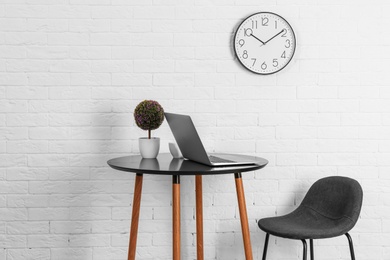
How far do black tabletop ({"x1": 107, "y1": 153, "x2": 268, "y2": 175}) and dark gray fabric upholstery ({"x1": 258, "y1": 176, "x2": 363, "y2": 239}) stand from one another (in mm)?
375

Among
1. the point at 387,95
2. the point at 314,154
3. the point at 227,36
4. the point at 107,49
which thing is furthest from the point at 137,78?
the point at 387,95

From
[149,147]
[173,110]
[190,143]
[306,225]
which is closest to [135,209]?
[149,147]

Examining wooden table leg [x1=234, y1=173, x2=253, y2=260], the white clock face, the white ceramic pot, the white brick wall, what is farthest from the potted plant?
the white clock face

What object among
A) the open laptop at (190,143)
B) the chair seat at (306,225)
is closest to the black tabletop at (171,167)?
the open laptop at (190,143)

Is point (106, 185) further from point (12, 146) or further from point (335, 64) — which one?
point (335, 64)

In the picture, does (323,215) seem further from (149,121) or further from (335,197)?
(149,121)

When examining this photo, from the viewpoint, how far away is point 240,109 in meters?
3.17

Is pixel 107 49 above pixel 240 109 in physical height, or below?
above

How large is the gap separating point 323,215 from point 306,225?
195mm

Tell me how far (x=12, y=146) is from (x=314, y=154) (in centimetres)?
191

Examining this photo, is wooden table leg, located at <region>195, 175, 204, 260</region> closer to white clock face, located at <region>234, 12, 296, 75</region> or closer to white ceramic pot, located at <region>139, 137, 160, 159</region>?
white ceramic pot, located at <region>139, 137, 160, 159</region>

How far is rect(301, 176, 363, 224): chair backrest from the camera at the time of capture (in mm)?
2717

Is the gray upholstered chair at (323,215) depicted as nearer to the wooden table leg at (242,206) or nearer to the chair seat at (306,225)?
the chair seat at (306,225)

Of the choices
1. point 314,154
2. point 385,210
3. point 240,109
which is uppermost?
point 240,109
